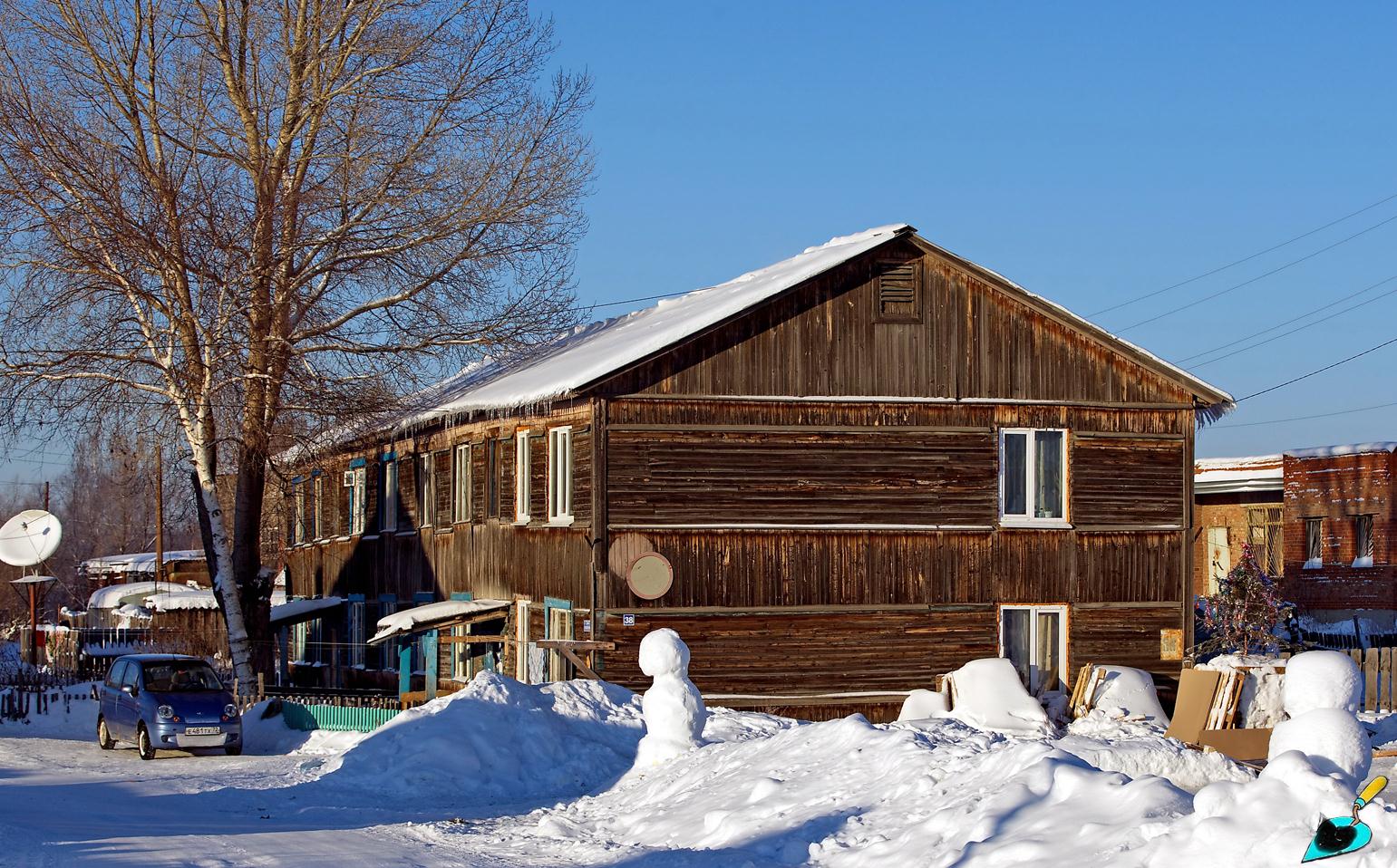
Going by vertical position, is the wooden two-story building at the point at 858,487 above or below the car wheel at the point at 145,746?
above

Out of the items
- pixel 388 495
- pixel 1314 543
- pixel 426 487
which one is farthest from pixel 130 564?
pixel 1314 543

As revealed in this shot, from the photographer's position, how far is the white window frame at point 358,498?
40.5 meters

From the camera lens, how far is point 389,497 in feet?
126

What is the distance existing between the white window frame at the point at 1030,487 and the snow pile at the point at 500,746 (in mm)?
8473

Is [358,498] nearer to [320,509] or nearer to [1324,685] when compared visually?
[320,509]

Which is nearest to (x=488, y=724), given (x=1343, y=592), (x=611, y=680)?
A: (x=611, y=680)

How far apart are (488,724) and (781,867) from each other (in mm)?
9931

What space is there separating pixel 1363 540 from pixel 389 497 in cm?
2637

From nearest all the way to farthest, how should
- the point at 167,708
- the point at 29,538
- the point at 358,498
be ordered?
the point at 167,708, the point at 358,498, the point at 29,538

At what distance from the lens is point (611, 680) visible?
2580 centimetres

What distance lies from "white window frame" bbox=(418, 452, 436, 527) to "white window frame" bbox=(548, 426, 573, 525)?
7.02 metres

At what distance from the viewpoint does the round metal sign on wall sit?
2602cm

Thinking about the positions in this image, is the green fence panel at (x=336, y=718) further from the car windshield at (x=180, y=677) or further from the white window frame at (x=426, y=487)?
the white window frame at (x=426, y=487)

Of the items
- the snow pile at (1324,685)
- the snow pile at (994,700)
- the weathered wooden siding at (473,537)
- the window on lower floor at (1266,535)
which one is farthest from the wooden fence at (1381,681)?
the window on lower floor at (1266,535)
